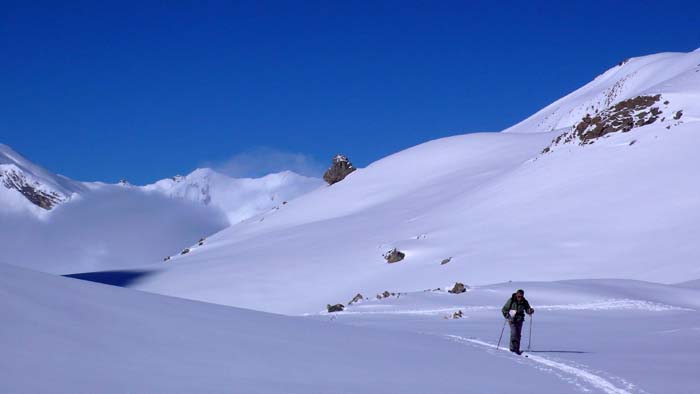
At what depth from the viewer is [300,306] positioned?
142ft

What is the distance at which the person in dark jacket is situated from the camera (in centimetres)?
1812

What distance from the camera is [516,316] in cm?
1861

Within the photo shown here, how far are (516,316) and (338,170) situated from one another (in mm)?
74767

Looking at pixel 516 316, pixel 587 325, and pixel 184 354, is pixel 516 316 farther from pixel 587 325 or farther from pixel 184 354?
pixel 184 354

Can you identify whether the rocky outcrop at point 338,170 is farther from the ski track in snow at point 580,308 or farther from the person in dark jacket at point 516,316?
the person in dark jacket at point 516,316

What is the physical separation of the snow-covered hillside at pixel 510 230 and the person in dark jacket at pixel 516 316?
1993 cm

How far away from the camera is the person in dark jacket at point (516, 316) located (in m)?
18.1

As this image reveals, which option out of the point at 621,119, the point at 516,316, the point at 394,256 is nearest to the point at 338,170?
the point at 621,119

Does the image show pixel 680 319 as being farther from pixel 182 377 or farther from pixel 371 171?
pixel 371 171

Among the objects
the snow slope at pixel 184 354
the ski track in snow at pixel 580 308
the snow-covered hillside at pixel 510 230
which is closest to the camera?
the snow slope at pixel 184 354

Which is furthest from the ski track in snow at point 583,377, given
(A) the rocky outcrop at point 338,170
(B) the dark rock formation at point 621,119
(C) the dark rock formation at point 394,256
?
(A) the rocky outcrop at point 338,170

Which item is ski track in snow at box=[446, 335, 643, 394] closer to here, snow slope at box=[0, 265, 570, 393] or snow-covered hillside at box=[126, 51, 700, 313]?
snow slope at box=[0, 265, 570, 393]

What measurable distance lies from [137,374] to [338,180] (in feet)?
271

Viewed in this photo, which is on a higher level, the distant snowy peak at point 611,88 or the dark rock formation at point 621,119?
the distant snowy peak at point 611,88
